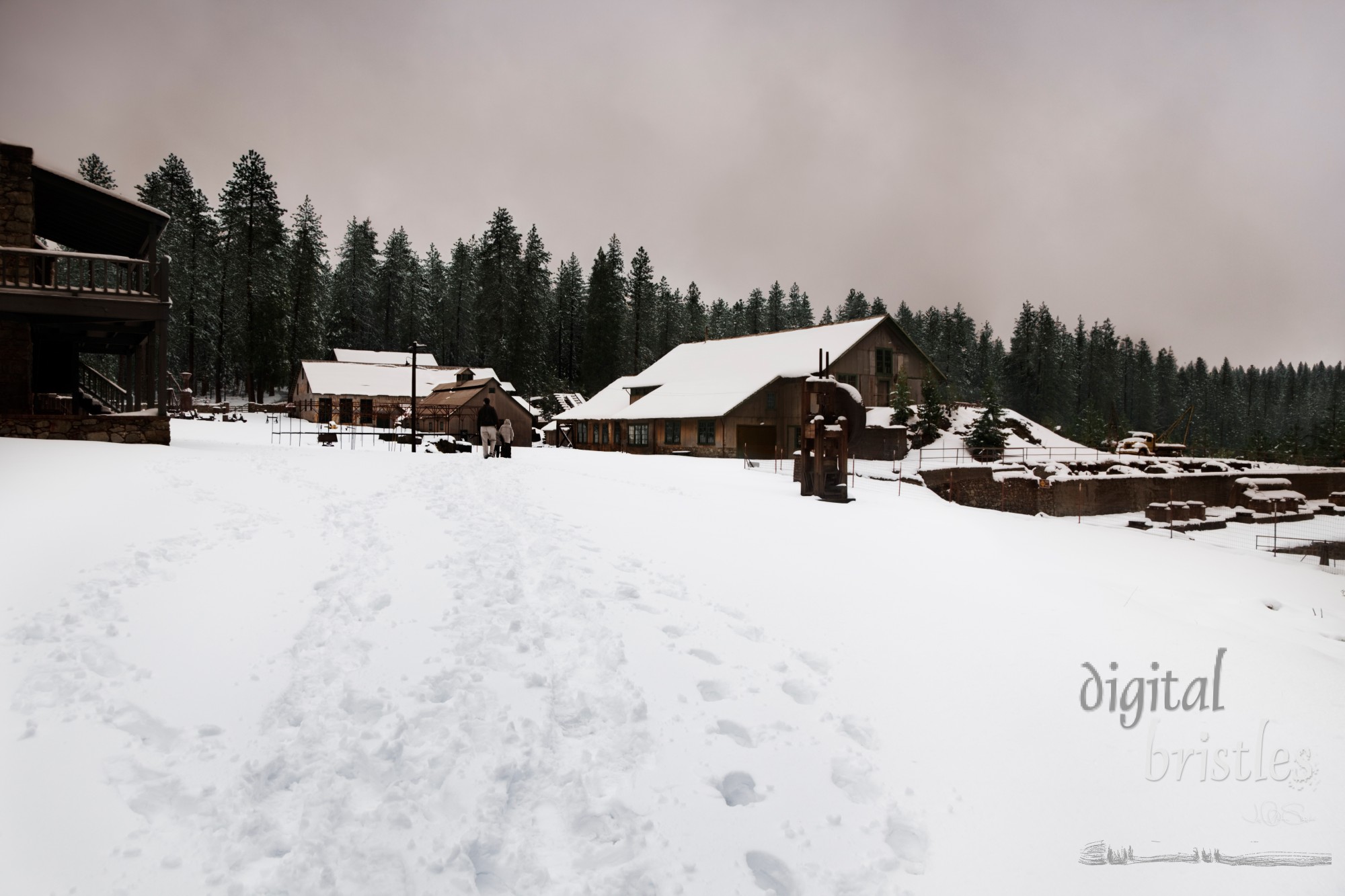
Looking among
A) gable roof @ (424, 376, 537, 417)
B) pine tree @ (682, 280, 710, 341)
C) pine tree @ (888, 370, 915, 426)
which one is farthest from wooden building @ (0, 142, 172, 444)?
pine tree @ (682, 280, 710, 341)

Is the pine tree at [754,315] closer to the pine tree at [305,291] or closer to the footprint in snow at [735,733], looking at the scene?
the pine tree at [305,291]

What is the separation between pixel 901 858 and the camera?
3779 millimetres

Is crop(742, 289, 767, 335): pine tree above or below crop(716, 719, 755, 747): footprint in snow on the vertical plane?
above

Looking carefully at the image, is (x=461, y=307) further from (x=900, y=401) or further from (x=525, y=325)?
(x=900, y=401)

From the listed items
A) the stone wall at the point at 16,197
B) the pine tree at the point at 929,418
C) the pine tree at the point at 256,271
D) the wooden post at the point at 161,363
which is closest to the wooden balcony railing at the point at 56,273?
the stone wall at the point at 16,197

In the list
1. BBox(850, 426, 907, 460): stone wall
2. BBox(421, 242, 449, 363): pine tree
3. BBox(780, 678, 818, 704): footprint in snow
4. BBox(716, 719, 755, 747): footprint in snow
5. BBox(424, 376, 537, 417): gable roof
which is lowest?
BBox(716, 719, 755, 747): footprint in snow

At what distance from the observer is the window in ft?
153

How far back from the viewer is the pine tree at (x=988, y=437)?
4162 cm

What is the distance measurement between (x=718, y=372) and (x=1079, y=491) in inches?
899

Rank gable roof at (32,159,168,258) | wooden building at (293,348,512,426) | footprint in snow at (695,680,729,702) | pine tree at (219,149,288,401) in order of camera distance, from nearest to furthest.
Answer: footprint in snow at (695,680,729,702) < gable roof at (32,159,168,258) < wooden building at (293,348,512,426) < pine tree at (219,149,288,401)

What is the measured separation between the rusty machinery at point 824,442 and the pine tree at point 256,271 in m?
58.6

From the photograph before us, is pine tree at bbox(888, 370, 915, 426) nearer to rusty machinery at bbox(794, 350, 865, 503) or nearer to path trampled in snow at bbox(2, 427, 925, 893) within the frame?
rusty machinery at bbox(794, 350, 865, 503)

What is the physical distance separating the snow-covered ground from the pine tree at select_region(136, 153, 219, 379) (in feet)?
206

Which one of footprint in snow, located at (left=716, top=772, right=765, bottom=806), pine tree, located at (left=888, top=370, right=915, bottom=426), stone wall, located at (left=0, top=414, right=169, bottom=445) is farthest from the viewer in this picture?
pine tree, located at (left=888, top=370, right=915, bottom=426)
